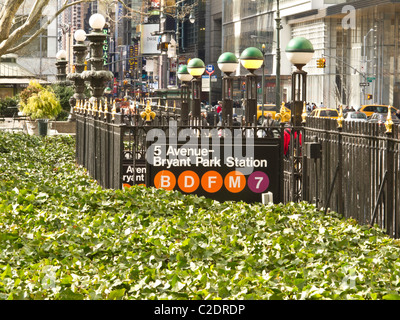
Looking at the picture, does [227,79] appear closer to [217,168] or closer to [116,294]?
[217,168]

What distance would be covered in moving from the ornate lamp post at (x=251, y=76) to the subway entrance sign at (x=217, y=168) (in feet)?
30.7

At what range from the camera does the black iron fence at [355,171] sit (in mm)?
10172

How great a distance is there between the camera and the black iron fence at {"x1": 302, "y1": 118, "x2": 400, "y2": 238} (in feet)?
33.4

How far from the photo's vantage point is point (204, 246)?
7348mm

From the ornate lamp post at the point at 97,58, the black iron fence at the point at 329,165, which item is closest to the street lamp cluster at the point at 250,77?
the black iron fence at the point at 329,165

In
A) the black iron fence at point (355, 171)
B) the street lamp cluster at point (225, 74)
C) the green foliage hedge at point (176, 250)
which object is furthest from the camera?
the street lamp cluster at point (225, 74)

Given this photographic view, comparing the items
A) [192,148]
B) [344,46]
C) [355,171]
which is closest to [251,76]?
[192,148]

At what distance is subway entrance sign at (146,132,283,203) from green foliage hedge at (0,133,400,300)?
1522 mm

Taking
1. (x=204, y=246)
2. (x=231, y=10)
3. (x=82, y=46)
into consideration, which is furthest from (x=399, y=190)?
(x=231, y=10)

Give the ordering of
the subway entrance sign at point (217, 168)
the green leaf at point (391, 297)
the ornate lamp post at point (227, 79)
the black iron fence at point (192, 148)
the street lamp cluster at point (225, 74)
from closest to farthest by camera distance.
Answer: the green leaf at point (391, 297) → the subway entrance sign at point (217, 168) → the black iron fence at point (192, 148) → the street lamp cluster at point (225, 74) → the ornate lamp post at point (227, 79)

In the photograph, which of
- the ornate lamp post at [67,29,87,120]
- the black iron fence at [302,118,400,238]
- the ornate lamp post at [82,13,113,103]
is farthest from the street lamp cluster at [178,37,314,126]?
the ornate lamp post at [67,29,87,120]

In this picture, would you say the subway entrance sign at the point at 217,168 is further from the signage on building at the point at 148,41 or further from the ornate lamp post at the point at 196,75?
the signage on building at the point at 148,41

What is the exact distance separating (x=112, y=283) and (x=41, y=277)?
20.3 inches

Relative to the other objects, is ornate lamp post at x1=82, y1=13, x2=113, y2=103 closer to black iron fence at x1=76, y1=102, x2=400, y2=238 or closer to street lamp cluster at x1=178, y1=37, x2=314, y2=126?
street lamp cluster at x1=178, y1=37, x2=314, y2=126
